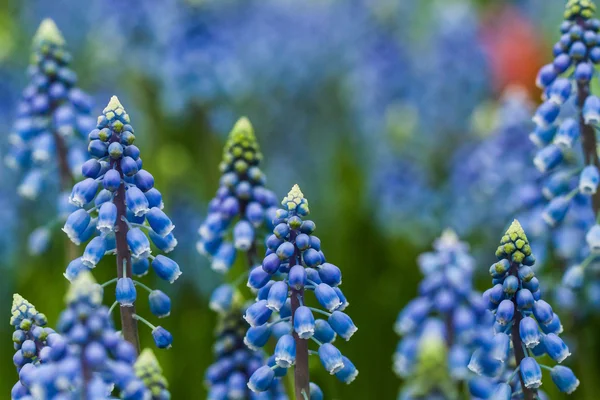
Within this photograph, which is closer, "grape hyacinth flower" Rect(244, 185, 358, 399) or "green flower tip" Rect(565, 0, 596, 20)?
"grape hyacinth flower" Rect(244, 185, 358, 399)

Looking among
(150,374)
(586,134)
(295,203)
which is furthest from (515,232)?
(150,374)

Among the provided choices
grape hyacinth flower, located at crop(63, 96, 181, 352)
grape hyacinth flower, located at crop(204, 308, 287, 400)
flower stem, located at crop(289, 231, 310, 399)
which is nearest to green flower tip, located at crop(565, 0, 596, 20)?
flower stem, located at crop(289, 231, 310, 399)

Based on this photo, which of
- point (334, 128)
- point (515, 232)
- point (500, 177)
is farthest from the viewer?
point (334, 128)

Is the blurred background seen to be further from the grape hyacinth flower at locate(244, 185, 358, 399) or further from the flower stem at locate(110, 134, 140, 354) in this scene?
the flower stem at locate(110, 134, 140, 354)

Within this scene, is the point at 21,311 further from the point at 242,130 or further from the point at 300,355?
the point at 242,130

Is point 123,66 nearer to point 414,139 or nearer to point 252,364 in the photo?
point 414,139

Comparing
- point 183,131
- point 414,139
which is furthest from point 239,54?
point 414,139

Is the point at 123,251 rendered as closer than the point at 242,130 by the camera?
Yes
